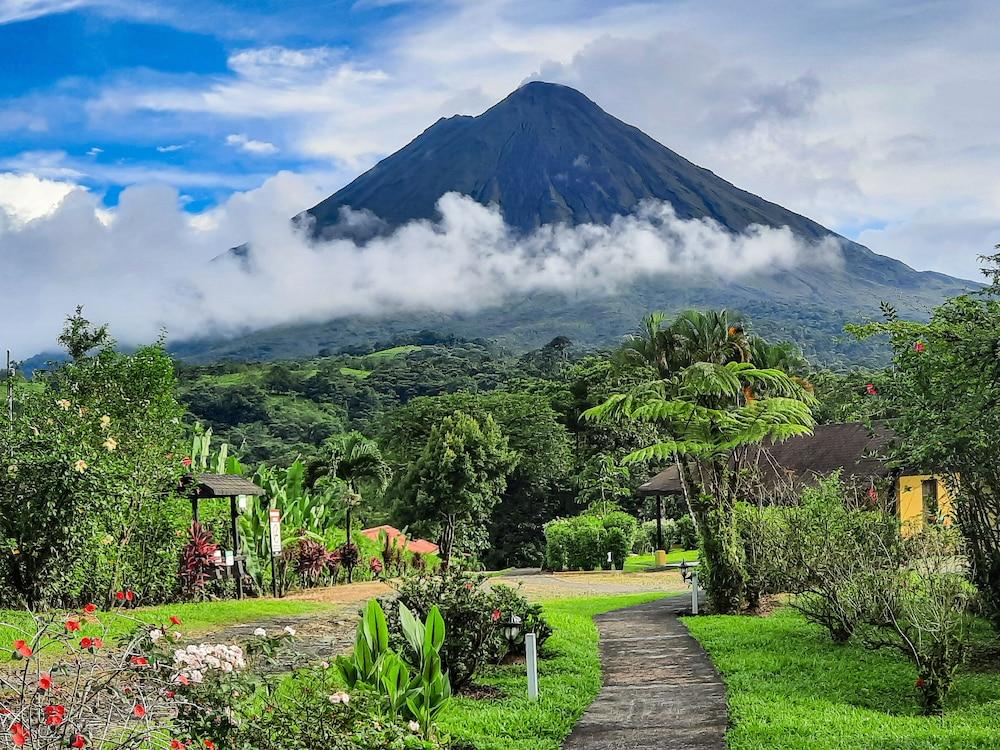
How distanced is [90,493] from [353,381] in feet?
205

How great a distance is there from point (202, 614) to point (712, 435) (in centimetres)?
744

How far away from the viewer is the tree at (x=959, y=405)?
9047mm

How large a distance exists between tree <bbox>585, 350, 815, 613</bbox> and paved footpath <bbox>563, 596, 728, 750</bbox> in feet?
5.02

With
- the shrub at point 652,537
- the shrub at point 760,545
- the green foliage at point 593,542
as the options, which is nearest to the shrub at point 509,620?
the shrub at point 760,545

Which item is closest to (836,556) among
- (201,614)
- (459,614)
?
(459,614)

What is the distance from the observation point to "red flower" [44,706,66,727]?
413cm

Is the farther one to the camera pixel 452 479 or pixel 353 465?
pixel 452 479

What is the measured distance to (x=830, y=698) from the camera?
835 cm

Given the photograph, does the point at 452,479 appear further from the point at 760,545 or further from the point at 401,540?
the point at 760,545

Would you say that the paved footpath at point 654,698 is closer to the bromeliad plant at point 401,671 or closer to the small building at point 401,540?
the bromeliad plant at point 401,671

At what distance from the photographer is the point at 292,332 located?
193 m

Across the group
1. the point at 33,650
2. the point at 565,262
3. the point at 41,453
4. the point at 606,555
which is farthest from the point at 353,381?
the point at 565,262

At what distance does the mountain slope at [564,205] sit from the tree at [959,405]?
14050 centimetres

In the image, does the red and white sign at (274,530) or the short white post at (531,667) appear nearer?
the short white post at (531,667)
